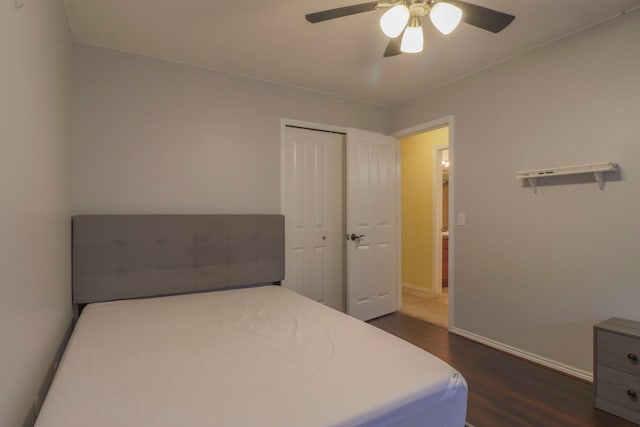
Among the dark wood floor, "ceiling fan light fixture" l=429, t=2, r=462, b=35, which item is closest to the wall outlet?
the dark wood floor

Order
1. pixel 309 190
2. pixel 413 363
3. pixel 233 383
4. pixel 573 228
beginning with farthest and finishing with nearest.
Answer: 1. pixel 309 190
2. pixel 573 228
3. pixel 413 363
4. pixel 233 383

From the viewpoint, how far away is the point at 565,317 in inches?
92.0

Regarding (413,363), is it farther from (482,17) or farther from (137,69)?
(137,69)

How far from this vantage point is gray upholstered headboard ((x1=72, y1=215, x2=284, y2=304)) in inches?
87.0

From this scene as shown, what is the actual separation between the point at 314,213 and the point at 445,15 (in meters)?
2.15

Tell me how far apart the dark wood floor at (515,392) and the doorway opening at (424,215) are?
70.5 inches

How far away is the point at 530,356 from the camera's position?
2523mm

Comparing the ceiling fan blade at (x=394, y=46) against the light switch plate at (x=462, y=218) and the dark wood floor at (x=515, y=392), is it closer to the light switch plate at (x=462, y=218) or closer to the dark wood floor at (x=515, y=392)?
the light switch plate at (x=462, y=218)

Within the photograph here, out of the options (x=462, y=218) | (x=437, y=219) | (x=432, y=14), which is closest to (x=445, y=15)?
(x=432, y=14)

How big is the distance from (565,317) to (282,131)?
9.19 ft

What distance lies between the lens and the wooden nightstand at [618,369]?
179 centimetres

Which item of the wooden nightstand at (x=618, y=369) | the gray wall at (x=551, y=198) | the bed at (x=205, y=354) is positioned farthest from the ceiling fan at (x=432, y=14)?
the wooden nightstand at (x=618, y=369)

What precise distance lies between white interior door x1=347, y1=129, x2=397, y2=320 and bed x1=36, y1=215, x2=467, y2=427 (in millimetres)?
1124

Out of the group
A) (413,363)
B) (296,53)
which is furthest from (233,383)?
(296,53)
